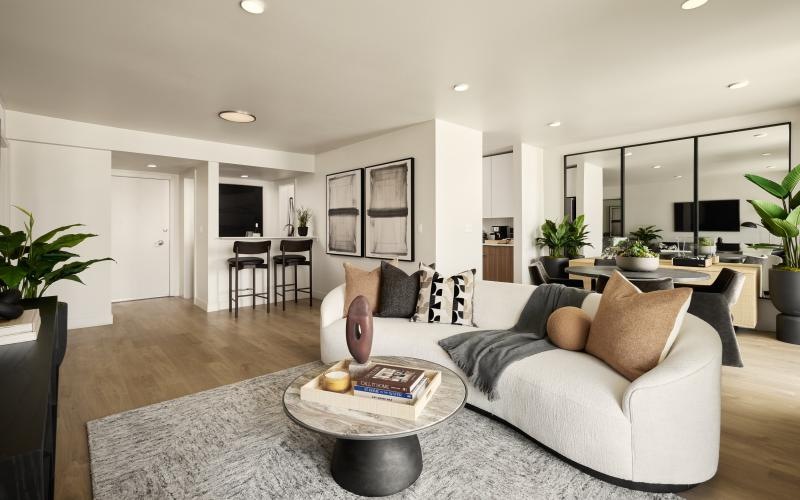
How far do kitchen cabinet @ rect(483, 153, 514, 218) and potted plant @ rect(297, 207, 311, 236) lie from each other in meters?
3.05

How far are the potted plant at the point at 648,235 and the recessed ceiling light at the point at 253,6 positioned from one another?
5353mm

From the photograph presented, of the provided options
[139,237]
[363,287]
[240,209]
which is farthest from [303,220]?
[363,287]

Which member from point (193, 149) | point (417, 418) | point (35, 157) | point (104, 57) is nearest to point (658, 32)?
point (417, 418)

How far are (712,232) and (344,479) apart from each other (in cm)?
537

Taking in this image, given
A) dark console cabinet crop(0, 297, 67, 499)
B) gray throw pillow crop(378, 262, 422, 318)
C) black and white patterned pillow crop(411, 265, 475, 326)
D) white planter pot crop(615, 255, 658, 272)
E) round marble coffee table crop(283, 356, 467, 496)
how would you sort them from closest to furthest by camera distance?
1. dark console cabinet crop(0, 297, 67, 499)
2. round marble coffee table crop(283, 356, 467, 496)
3. black and white patterned pillow crop(411, 265, 475, 326)
4. gray throw pillow crop(378, 262, 422, 318)
5. white planter pot crop(615, 255, 658, 272)

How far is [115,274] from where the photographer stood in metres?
6.40

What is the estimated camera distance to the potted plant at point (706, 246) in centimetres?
507

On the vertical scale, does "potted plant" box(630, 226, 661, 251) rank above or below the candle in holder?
above

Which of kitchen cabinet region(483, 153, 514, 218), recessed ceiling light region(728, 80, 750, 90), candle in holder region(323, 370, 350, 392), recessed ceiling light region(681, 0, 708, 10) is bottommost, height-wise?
candle in holder region(323, 370, 350, 392)

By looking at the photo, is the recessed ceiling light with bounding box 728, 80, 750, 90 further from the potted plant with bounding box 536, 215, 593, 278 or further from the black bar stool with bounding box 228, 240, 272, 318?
the black bar stool with bounding box 228, 240, 272, 318

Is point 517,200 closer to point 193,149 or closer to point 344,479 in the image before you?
point 193,149

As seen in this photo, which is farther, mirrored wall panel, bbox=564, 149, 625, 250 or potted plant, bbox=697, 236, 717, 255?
mirrored wall panel, bbox=564, 149, 625, 250

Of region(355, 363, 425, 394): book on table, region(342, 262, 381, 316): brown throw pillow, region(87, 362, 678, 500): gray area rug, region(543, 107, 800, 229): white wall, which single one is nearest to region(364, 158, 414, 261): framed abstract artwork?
region(342, 262, 381, 316): brown throw pillow

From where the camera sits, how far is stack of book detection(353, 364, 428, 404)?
5.49 ft
